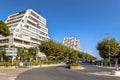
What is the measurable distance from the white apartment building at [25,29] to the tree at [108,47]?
33.9 metres

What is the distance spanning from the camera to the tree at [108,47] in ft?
244

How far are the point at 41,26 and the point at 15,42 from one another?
40554 millimetres

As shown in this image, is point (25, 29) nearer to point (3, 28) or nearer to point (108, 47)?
point (108, 47)

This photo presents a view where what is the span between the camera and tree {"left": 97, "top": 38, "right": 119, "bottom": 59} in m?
74.5

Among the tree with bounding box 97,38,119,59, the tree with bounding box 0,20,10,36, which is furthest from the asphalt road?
the tree with bounding box 97,38,119,59

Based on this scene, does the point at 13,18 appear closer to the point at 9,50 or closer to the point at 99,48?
the point at 99,48

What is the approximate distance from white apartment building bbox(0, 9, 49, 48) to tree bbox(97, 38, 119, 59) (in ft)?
111

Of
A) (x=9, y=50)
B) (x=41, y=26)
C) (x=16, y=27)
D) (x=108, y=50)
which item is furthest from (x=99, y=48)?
(x=41, y=26)

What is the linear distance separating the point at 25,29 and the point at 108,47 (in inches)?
2050

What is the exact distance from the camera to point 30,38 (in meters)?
118

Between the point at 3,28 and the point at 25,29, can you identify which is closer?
the point at 3,28

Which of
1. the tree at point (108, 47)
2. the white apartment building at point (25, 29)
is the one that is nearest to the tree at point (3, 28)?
the tree at point (108, 47)

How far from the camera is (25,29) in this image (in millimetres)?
113500

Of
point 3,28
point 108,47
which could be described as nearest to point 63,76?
point 3,28
